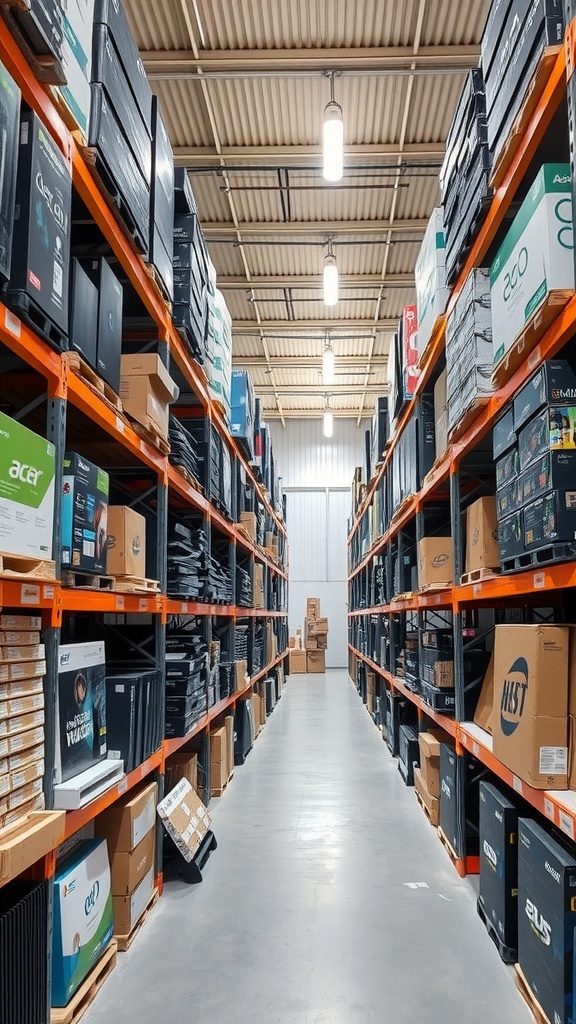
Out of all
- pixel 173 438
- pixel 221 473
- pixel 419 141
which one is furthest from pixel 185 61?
pixel 173 438

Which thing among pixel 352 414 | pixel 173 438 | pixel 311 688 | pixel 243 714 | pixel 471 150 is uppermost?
pixel 352 414

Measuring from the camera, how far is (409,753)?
249 inches

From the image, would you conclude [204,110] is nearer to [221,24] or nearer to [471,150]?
[221,24]

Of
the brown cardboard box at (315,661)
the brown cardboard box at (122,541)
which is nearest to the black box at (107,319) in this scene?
the brown cardboard box at (122,541)

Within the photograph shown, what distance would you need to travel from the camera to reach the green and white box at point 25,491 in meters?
2.03

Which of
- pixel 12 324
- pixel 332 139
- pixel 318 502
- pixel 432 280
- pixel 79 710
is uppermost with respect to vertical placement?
pixel 332 139

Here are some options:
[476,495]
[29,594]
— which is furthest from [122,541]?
[476,495]

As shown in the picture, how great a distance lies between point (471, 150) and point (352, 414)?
16673mm

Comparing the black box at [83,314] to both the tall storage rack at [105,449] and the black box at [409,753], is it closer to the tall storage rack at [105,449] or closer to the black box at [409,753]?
the tall storage rack at [105,449]

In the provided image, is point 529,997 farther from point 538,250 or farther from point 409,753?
point 409,753

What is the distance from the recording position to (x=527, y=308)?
8.68ft

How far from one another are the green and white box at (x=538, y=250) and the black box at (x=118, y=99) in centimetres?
172

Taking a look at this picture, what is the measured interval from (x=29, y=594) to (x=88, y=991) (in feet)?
5.46

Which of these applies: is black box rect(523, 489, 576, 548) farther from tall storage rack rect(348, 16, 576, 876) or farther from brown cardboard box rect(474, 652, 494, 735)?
brown cardboard box rect(474, 652, 494, 735)
